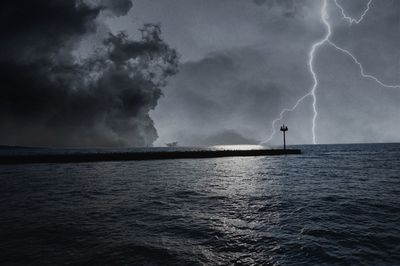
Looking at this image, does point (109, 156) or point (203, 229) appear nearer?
point (203, 229)

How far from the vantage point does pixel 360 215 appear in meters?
13.3

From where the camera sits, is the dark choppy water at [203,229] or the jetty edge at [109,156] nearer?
the dark choppy water at [203,229]

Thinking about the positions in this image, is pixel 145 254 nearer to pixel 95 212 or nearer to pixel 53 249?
pixel 53 249

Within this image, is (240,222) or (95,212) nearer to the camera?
(240,222)

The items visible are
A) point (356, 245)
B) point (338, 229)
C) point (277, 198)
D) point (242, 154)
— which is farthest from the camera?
point (242, 154)

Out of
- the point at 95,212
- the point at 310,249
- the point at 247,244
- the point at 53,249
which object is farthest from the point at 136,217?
the point at 310,249

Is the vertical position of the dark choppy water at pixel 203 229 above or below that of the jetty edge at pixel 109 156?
below

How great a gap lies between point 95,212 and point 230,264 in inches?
368

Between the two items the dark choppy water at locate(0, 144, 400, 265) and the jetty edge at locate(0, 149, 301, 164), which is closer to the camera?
the dark choppy water at locate(0, 144, 400, 265)

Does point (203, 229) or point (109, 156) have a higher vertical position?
point (109, 156)

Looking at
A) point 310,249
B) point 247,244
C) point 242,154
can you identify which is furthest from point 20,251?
point 242,154

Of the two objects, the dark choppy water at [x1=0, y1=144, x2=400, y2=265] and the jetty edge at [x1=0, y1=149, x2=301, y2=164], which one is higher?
the jetty edge at [x1=0, y1=149, x2=301, y2=164]

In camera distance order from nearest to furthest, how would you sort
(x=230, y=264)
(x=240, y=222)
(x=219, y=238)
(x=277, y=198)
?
(x=230, y=264)
(x=219, y=238)
(x=240, y=222)
(x=277, y=198)

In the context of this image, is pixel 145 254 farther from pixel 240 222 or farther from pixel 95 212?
pixel 95 212
